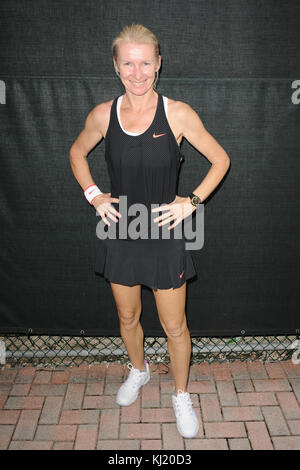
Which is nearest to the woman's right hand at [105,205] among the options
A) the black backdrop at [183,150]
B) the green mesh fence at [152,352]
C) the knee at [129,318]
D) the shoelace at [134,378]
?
the black backdrop at [183,150]

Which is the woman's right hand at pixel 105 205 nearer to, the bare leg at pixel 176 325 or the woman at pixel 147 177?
the woman at pixel 147 177

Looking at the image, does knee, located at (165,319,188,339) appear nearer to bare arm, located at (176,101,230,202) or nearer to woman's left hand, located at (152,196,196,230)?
woman's left hand, located at (152,196,196,230)

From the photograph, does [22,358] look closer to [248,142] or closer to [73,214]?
[73,214]

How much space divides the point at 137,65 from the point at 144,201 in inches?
31.1

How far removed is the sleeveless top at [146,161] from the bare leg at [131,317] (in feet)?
1.56

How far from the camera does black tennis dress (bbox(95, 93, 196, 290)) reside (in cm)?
267

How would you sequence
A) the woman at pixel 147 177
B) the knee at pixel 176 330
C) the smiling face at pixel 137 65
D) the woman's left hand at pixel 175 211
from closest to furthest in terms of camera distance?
the smiling face at pixel 137 65, the woman at pixel 147 177, the woman's left hand at pixel 175 211, the knee at pixel 176 330

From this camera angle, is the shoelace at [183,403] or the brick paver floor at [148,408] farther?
the shoelace at [183,403]

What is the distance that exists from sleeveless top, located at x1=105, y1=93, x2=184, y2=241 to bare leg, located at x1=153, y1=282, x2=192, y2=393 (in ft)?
1.50

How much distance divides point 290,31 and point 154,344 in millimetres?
2802

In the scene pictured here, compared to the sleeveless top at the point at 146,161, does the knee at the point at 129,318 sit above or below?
below

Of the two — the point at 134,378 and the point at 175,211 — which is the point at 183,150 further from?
the point at 134,378

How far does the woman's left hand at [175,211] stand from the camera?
284cm
